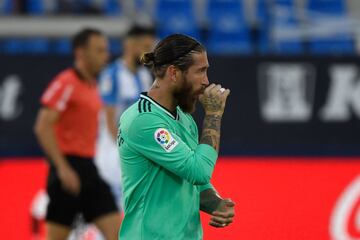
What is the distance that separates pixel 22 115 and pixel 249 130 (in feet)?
9.20

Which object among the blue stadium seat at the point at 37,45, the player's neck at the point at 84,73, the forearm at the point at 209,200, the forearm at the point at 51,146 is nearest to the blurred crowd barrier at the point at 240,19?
the blue stadium seat at the point at 37,45

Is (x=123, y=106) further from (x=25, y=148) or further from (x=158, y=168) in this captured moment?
(x=158, y=168)

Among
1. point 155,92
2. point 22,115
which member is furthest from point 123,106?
point 155,92

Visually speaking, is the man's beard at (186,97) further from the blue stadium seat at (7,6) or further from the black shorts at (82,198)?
the blue stadium seat at (7,6)

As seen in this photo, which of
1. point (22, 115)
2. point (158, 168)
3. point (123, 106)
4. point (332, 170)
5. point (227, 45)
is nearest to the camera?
point (158, 168)

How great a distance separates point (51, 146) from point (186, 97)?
3.07m

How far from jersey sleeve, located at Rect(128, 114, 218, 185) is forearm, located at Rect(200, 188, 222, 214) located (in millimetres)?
251

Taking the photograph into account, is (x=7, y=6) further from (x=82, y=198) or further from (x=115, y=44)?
(x=82, y=198)

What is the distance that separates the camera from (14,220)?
906 centimetres

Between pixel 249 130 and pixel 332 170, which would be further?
pixel 249 130

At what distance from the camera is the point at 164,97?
4.32 m

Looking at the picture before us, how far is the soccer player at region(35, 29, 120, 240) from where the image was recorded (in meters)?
7.27

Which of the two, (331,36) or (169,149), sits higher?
(169,149)

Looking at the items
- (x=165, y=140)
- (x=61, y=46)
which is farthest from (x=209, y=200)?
(x=61, y=46)
